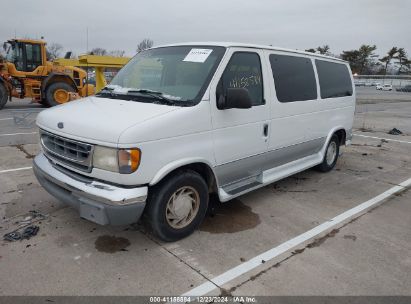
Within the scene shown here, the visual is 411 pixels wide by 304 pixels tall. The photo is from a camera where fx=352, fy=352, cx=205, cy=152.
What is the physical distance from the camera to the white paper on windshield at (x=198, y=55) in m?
3.94

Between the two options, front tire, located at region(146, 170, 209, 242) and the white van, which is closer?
the white van

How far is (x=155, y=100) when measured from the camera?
143 inches

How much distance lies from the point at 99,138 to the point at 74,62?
18.5 m

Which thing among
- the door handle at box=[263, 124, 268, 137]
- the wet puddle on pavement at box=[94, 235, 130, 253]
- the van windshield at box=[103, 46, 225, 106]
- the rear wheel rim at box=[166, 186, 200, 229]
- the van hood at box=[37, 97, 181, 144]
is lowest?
the wet puddle on pavement at box=[94, 235, 130, 253]

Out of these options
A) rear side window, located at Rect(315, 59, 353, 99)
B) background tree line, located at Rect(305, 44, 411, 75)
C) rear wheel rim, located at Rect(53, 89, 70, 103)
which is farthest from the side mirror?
background tree line, located at Rect(305, 44, 411, 75)

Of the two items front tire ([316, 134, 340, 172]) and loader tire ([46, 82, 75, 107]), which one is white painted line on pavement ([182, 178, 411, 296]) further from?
loader tire ([46, 82, 75, 107])

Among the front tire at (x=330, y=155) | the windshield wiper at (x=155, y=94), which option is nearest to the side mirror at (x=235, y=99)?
the windshield wiper at (x=155, y=94)

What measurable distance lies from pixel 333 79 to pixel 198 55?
305cm

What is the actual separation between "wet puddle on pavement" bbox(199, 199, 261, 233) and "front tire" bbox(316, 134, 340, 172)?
2207 mm

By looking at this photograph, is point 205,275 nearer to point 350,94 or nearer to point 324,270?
point 324,270

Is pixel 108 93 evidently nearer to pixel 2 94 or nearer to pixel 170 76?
pixel 170 76

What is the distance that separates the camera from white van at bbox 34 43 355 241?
313 cm

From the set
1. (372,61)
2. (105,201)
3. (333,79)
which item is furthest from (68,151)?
(372,61)

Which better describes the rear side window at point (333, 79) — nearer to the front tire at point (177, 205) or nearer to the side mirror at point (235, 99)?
the side mirror at point (235, 99)
